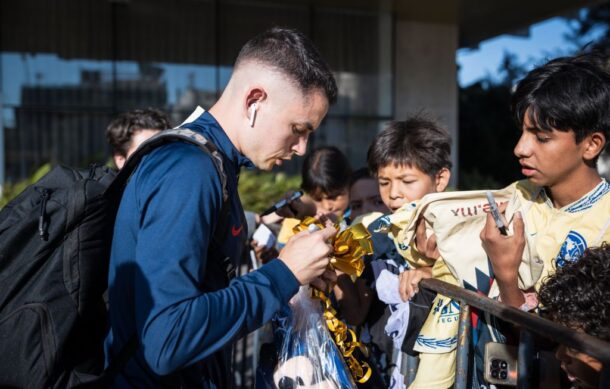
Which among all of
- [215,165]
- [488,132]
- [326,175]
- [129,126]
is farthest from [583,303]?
[488,132]

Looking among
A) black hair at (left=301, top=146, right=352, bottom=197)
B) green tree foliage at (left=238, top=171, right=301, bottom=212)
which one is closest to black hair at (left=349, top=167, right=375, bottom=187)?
black hair at (left=301, top=146, right=352, bottom=197)

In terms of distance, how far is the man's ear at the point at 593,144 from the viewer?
228 cm

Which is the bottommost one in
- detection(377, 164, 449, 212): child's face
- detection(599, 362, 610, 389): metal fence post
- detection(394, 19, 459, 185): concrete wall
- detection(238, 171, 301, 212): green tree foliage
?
detection(238, 171, 301, 212): green tree foliage

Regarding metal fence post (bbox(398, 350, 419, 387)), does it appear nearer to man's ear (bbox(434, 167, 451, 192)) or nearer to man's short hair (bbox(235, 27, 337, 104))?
man's ear (bbox(434, 167, 451, 192))

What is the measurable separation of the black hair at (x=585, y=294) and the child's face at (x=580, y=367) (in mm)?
91

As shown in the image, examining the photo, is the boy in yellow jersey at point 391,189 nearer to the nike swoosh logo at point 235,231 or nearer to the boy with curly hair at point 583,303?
the boy with curly hair at point 583,303

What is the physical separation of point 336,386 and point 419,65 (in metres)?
11.6

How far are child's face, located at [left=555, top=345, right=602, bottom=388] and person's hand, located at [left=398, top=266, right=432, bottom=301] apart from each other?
0.82m

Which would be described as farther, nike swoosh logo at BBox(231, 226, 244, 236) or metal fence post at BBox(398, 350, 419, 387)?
metal fence post at BBox(398, 350, 419, 387)

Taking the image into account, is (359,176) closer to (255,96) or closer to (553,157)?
(553,157)

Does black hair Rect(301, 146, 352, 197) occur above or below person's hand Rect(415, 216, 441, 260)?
above

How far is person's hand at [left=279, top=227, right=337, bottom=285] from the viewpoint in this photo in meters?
1.88

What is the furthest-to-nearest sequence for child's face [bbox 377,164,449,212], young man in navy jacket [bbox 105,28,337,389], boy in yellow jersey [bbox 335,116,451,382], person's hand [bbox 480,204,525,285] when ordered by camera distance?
child's face [bbox 377,164,449,212]
boy in yellow jersey [bbox 335,116,451,382]
person's hand [bbox 480,204,525,285]
young man in navy jacket [bbox 105,28,337,389]

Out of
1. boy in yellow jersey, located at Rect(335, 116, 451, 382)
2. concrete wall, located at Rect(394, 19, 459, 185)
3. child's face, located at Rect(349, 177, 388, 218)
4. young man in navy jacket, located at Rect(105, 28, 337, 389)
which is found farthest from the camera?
concrete wall, located at Rect(394, 19, 459, 185)
